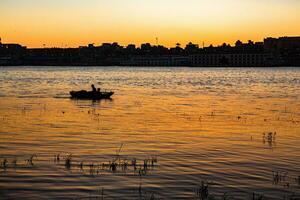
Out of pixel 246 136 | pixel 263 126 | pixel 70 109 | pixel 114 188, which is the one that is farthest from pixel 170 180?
pixel 70 109

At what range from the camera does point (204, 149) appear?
61.4ft

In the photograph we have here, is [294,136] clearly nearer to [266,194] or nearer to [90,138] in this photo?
[90,138]

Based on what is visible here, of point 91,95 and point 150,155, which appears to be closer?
point 150,155

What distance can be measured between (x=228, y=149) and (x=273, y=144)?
2.43m

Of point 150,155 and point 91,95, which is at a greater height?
point 150,155

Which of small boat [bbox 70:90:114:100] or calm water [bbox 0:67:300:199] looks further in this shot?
small boat [bbox 70:90:114:100]

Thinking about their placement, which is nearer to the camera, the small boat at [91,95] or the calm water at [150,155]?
the calm water at [150,155]

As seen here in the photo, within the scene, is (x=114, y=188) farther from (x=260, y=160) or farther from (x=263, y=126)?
(x=263, y=126)

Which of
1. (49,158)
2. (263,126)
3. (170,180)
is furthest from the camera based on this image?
(263,126)

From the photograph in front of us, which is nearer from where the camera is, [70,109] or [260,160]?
[260,160]

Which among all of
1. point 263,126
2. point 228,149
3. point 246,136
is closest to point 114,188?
→ point 228,149

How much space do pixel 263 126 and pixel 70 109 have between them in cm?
1539

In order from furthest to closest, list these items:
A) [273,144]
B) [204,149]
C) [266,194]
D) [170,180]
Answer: [273,144] → [204,149] → [170,180] → [266,194]

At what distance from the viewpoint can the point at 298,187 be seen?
1280 centimetres
